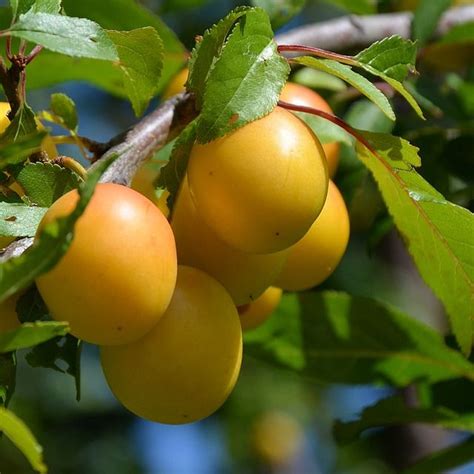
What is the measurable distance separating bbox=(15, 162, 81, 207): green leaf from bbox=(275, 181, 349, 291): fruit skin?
258 millimetres

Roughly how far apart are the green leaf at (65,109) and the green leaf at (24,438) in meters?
0.39

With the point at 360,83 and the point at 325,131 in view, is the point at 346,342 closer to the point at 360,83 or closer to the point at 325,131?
the point at 325,131

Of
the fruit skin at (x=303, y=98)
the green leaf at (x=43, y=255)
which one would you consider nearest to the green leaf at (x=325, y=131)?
the fruit skin at (x=303, y=98)

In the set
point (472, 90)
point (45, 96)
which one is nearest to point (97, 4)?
point (472, 90)

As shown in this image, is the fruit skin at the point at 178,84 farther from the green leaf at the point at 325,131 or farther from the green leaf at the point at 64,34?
the green leaf at the point at 64,34

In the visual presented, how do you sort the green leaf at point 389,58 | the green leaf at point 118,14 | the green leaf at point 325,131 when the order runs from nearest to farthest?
the green leaf at point 389,58, the green leaf at point 325,131, the green leaf at point 118,14

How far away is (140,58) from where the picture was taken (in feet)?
2.89

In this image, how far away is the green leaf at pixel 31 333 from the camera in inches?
25.3

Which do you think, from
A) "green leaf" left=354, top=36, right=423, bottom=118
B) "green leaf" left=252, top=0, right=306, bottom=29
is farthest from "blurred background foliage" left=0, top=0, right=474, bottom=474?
"green leaf" left=354, top=36, right=423, bottom=118

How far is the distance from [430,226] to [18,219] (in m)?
0.40

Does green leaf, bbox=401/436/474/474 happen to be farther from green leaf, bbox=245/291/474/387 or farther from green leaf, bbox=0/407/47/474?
green leaf, bbox=0/407/47/474

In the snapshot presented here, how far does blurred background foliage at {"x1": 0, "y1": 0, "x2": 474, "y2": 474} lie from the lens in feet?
4.59

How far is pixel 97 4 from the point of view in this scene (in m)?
1.39

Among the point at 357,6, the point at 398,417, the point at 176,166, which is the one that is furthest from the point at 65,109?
the point at 357,6
